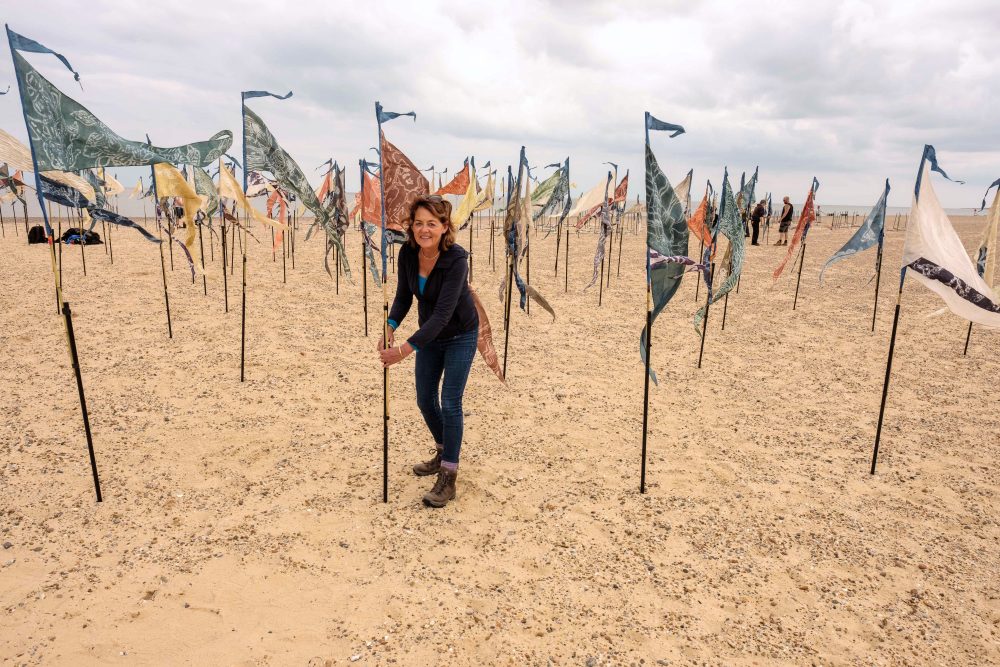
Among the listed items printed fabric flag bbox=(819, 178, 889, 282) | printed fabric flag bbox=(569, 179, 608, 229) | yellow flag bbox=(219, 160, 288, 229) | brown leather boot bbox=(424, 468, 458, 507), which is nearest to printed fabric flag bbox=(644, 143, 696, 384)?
brown leather boot bbox=(424, 468, 458, 507)

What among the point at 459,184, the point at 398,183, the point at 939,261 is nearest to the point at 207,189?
the point at 459,184

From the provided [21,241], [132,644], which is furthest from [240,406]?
[21,241]

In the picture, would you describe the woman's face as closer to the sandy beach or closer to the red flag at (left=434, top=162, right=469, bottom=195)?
the sandy beach

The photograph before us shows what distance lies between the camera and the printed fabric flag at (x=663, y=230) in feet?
11.1

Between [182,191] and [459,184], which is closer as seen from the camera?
[182,191]

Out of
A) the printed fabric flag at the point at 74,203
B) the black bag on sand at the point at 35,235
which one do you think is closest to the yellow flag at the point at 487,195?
the printed fabric flag at the point at 74,203

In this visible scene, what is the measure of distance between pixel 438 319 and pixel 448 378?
411 mm

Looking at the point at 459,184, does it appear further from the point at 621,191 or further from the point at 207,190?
the point at 621,191

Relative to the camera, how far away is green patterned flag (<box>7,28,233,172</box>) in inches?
114

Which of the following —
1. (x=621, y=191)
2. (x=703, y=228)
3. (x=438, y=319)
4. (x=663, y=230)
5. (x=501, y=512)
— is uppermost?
(x=621, y=191)

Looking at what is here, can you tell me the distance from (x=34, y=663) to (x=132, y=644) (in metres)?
0.33

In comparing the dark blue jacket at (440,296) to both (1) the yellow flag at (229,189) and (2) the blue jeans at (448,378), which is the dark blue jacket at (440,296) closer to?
(2) the blue jeans at (448,378)

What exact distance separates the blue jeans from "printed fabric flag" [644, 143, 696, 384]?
1104 millimetres

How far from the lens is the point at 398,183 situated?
3529 mm
